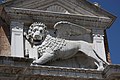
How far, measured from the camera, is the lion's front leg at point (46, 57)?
35.8 ft

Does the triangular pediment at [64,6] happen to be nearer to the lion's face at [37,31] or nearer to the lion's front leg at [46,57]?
the lion's face at [37,31]

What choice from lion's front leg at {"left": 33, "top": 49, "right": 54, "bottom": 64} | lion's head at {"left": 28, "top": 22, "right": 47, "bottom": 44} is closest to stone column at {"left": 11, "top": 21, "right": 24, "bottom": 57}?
lion's head at {"left": 28, "top": 22, "right": 47, "bottom": 44}

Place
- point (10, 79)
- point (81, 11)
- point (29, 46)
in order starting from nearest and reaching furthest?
point (10, 79) → point (29, 46) → point (81, 11)

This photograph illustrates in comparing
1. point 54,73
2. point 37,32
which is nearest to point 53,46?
point 37,32

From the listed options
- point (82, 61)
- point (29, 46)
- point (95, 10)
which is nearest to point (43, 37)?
point (29, 46)

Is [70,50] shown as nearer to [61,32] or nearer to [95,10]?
[61,32]

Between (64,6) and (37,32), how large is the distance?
1512 mm

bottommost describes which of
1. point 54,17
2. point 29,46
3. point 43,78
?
point 43,78

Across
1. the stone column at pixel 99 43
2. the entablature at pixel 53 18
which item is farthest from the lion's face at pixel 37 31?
the stone column at pixel 99 43

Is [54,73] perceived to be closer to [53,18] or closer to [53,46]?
[53,46]

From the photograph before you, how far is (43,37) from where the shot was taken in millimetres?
11516

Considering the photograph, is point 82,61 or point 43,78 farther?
point 82,61

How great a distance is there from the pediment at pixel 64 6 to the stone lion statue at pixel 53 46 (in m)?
0.72

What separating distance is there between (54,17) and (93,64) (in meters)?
1.91
